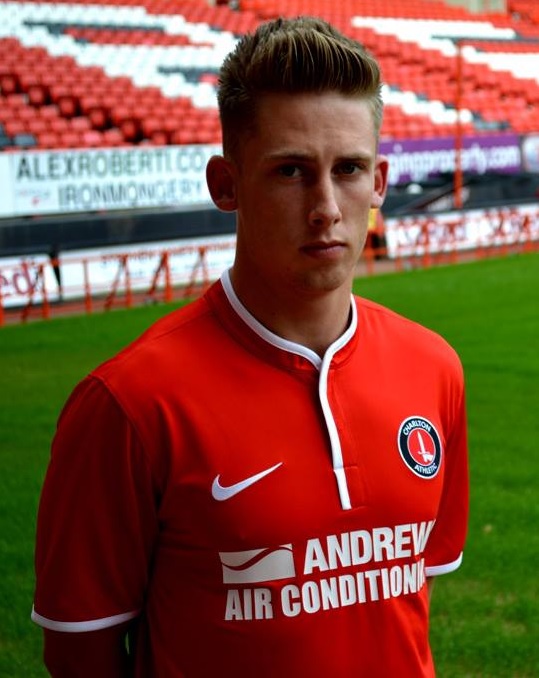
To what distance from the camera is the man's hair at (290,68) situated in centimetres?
194

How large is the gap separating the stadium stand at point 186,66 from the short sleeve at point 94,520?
1890 cm

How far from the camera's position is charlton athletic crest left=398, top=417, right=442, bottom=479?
212 centimetres

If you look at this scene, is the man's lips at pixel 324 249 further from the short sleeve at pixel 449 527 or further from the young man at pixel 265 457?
the short sleeve at pixel 449 527

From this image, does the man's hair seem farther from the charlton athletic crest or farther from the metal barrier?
the metal barrier

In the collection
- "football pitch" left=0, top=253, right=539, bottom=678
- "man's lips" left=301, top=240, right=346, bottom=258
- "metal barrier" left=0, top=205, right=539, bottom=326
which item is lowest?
"metal barrier" left=0, top=205, right=539, bottom=326

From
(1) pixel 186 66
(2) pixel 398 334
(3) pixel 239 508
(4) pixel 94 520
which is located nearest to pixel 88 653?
(4) pixel 94 520

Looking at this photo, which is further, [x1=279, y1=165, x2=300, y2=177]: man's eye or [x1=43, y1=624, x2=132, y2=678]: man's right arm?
[x1=43, y1=624, x2=132, y2=678]: man's right arm

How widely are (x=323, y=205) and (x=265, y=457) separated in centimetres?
44

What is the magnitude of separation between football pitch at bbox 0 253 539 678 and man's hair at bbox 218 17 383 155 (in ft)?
11.2

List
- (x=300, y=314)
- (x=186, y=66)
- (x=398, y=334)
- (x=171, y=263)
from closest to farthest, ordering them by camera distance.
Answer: (x=300, y=314) < (x=398, y=334) < (x=171, y=263) < (x=186, y=66)

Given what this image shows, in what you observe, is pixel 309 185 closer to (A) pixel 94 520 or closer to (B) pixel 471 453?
(A) pixel 94 520

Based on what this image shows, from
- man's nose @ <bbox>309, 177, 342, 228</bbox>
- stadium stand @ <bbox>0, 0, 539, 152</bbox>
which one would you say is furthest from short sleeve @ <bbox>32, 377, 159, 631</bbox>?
stadium stand @ <bbox>0, 0, 539, 152</bbox>

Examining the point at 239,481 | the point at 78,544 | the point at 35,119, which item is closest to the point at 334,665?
the point at 239,481

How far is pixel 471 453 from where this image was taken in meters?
8.18
